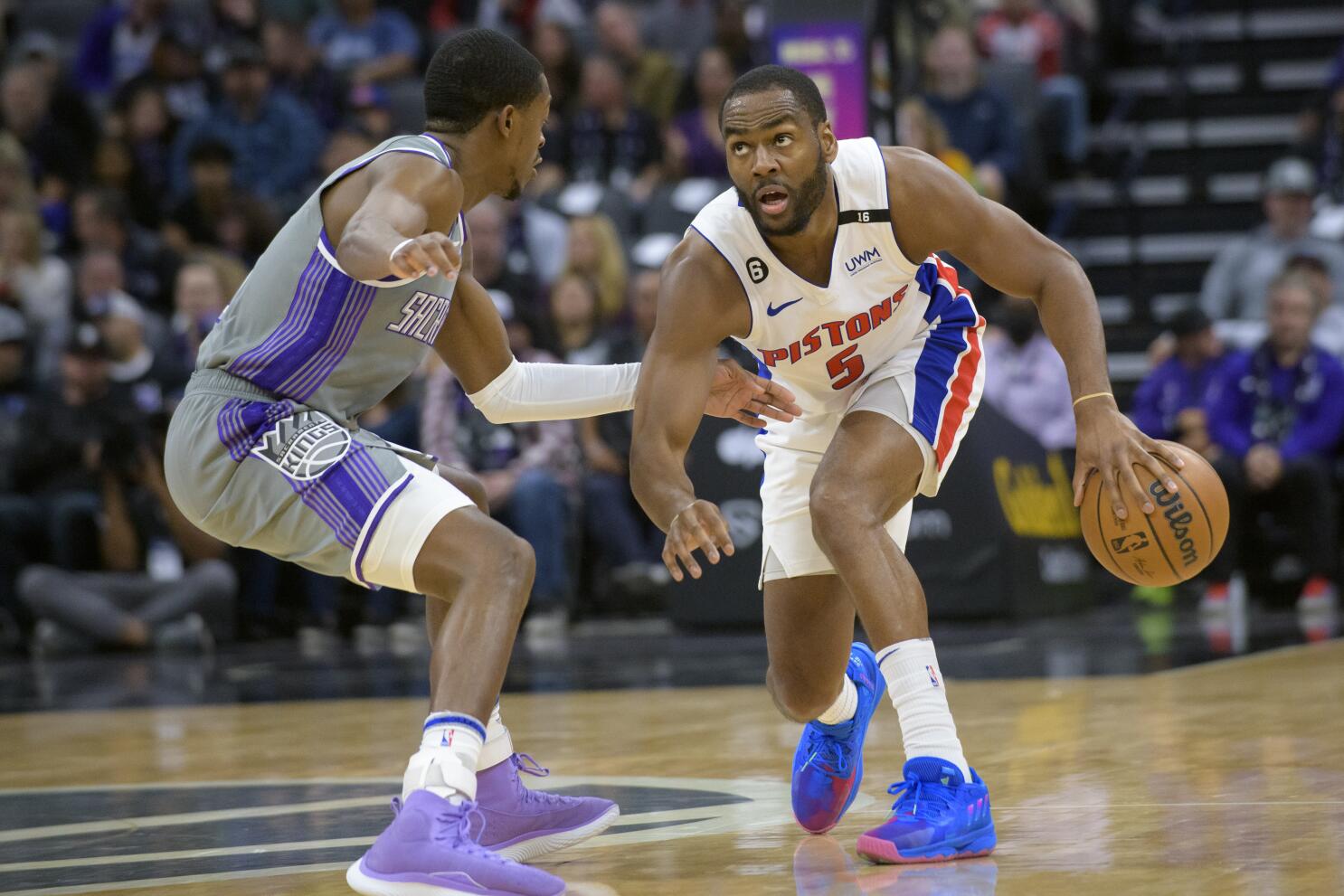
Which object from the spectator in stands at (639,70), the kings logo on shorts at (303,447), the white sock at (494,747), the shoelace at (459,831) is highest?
the spectator in stands at (639,70)

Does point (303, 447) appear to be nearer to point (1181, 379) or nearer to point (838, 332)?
point (838, 332)

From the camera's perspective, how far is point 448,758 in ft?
11.4

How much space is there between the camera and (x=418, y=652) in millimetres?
9219

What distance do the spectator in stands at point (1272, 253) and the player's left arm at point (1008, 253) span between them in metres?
7.32

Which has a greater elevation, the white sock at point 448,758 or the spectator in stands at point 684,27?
the spectator in stands at point 684,27

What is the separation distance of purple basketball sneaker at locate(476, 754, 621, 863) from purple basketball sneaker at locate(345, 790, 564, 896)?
48 cm

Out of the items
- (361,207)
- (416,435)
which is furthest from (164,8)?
(361,207)

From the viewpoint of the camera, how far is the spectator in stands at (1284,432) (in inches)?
398

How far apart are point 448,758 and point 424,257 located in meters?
0.93

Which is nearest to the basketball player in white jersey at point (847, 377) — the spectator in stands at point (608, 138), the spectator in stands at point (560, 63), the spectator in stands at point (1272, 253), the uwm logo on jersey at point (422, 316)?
the uwm logo on jersey at point (422, 316)

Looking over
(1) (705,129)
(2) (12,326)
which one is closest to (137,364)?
(2) (12,326)

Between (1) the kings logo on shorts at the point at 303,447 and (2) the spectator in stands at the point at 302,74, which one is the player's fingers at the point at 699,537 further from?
(2) the spectator in stands at the point at 302,74

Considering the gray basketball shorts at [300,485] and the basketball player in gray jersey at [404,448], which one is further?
the gray basketball shorts at [300,485]

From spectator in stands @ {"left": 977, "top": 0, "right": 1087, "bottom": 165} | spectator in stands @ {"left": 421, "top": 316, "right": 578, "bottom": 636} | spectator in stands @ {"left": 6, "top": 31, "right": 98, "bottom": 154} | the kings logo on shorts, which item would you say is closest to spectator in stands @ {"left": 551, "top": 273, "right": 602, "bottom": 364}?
spectator in stands @ {"left": 421, "top": 316, "right": 578, "bottom": 636}
